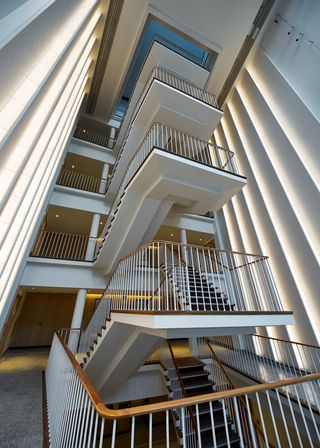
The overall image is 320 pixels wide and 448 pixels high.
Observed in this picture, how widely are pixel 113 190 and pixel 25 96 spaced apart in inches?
219

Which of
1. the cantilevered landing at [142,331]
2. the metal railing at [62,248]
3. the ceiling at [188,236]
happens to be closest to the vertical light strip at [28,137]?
the cantilevered landing at [142,331]

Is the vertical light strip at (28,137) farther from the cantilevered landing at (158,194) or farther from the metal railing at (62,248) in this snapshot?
the metal railing at (62,248)

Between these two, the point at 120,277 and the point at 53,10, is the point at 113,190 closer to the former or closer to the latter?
the point at 120,277

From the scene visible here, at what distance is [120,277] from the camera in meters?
4.14

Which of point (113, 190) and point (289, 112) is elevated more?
point (289, 112)

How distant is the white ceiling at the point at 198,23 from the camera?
6922 mm

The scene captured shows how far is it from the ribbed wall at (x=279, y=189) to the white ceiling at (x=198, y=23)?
117 cm

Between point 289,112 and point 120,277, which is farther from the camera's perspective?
point 289,112

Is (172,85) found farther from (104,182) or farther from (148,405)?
(148,405)

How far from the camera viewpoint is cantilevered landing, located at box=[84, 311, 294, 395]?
2.73 m

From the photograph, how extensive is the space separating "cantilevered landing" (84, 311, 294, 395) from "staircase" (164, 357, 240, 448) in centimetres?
153

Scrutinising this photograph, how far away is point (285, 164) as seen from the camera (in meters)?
6.18

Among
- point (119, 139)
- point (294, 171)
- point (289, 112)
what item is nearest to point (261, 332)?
point (294, 171)

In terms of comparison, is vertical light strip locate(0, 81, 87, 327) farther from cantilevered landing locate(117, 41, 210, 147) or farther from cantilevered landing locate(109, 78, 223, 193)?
cantilevered landing locate(117, 41, 210, 147)
